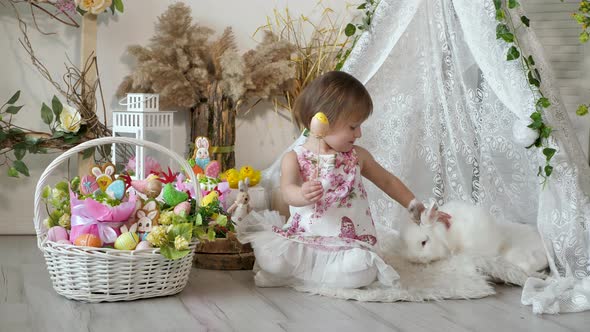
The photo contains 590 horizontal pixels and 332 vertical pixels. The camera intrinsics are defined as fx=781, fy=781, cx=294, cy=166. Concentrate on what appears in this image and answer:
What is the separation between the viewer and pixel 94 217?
2.02m

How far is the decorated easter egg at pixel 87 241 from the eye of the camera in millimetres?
1996

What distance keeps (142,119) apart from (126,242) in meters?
0.84

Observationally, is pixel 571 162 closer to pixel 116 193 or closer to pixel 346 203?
pixel 346 203

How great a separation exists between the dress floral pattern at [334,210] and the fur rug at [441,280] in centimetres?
15

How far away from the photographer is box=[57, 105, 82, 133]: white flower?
2.86m

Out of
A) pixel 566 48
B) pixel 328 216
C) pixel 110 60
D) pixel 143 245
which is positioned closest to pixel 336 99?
pixel 328 216

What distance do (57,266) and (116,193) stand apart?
0.24m

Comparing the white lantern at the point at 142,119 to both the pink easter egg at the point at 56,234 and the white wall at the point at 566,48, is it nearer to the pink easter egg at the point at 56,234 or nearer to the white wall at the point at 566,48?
the pink easter egg at the point at 56,234

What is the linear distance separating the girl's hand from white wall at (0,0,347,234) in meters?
1.25

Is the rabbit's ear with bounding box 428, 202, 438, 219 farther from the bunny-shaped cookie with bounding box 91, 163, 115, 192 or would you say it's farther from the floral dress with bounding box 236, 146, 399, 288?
the bunny-shaped cookie with bounding box 91, 163, 115, 192

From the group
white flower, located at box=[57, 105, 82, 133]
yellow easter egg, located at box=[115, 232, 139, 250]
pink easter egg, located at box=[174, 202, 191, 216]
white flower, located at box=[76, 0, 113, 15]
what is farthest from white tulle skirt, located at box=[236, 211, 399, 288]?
white flower, located at box=[76, 0, 113, 15]

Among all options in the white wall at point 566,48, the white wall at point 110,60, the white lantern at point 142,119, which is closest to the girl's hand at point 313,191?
the white lantern at point 142,119

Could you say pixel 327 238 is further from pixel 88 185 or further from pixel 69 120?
pixel 69 120

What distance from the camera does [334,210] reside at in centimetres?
232
